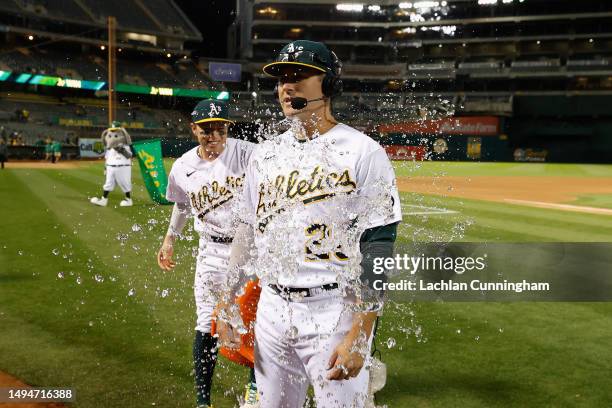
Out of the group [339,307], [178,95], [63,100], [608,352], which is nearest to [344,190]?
[339,307]

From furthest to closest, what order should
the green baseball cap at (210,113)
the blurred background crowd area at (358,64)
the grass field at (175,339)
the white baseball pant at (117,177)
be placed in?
the blurred background crowd area at (358,64) < the white baseball pant at (117,177) < the grass field at (175,339) < the green baseball cap at (210,113)

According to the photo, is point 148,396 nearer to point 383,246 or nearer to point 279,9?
point 383,246

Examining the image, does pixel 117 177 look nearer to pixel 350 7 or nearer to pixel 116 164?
pixel 116 164

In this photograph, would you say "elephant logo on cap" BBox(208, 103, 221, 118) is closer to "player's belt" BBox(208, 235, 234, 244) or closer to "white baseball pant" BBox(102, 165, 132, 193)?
"player's belt" BBox(208, 235, 234, 244)

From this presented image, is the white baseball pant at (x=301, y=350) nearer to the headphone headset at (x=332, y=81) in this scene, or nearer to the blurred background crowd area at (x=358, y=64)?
the headphone headset at (x=332, y=81)

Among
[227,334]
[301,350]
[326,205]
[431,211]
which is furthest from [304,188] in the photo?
[431,211]

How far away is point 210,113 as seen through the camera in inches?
145

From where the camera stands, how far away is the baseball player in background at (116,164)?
14.6 meters

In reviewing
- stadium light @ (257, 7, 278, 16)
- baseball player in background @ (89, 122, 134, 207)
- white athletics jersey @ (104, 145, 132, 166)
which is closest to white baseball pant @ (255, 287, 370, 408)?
baseball player in background @ (89, 122, 134, 207)

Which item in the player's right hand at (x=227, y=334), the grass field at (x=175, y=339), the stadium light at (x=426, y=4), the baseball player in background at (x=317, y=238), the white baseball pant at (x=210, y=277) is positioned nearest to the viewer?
the baseball player in background at (x=317, y=238)

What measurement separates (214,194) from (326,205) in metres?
Result: 1.72

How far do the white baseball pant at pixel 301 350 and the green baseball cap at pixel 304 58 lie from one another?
0.98 metres

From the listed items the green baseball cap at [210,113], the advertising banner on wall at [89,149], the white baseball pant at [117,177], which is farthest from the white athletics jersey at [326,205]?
the advertising banner on wall at [89,149]

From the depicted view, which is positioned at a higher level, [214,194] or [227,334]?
[214,194]
